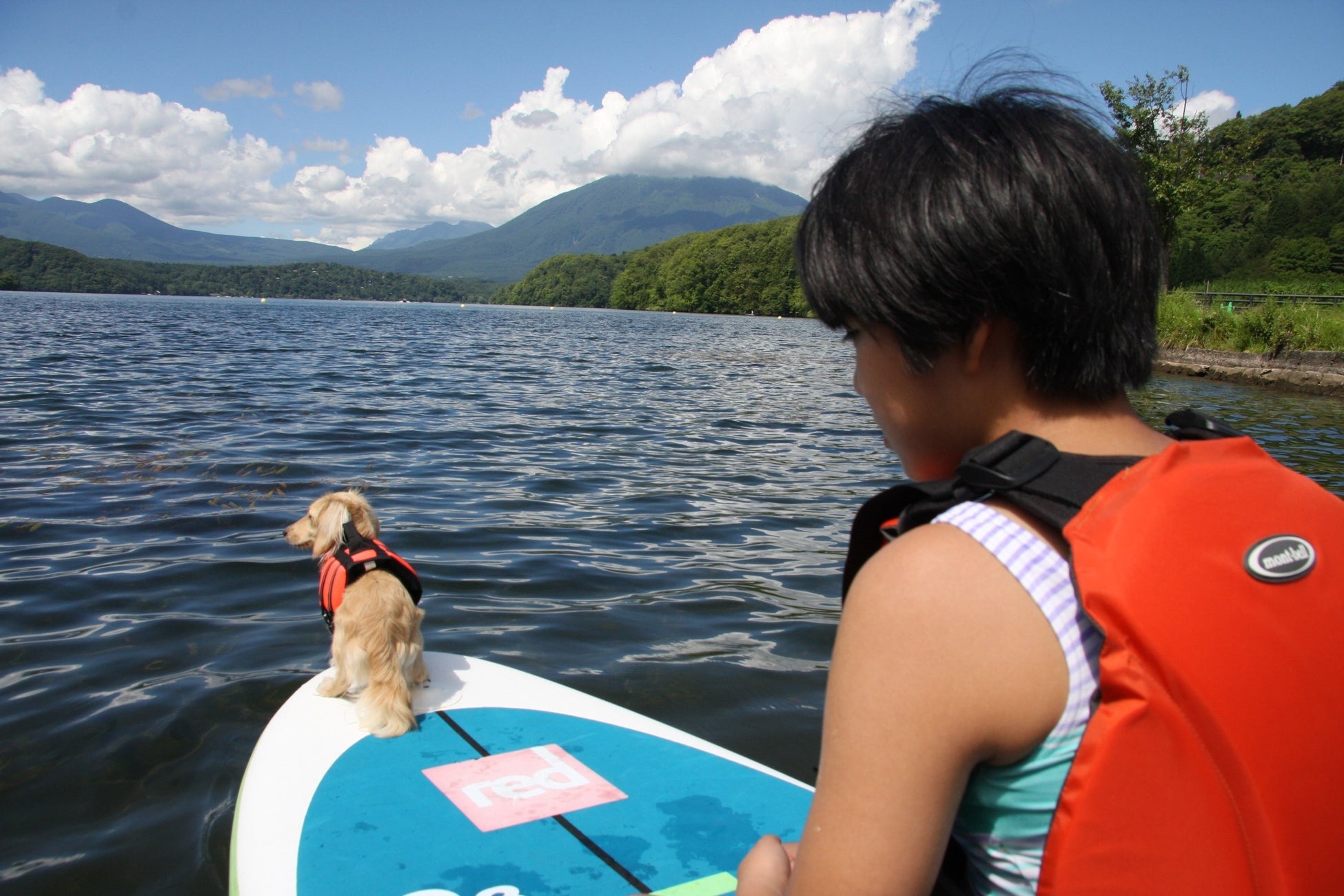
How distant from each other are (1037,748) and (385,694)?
3.25 m

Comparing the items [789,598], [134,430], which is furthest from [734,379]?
[789,598]

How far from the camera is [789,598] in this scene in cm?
614

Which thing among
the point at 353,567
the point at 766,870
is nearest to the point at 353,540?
the point at 353,567

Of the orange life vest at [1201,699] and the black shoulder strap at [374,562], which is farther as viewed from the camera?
the black shoulder strap at [374,562]

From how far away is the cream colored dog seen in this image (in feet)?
12.2

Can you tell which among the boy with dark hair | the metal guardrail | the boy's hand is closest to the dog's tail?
the boy's hand

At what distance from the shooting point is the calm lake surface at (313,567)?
13.0 feet

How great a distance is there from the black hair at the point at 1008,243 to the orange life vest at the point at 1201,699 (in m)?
0.23

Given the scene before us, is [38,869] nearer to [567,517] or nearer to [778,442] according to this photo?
[567,517]

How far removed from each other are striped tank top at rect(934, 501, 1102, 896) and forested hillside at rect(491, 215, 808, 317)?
9500 cm

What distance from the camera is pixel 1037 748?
1026 millimetres

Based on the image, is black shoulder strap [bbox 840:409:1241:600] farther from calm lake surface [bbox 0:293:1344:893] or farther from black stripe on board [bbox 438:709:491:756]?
calm lake surface [bbox 0:293:1344:893]

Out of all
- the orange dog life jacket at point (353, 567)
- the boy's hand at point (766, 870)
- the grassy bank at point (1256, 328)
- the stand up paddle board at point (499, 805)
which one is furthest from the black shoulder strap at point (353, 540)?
the grassy bank at point (1256, 328)

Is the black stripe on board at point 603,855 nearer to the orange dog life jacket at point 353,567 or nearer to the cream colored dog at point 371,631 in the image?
the cream colored dog at point 371,631
